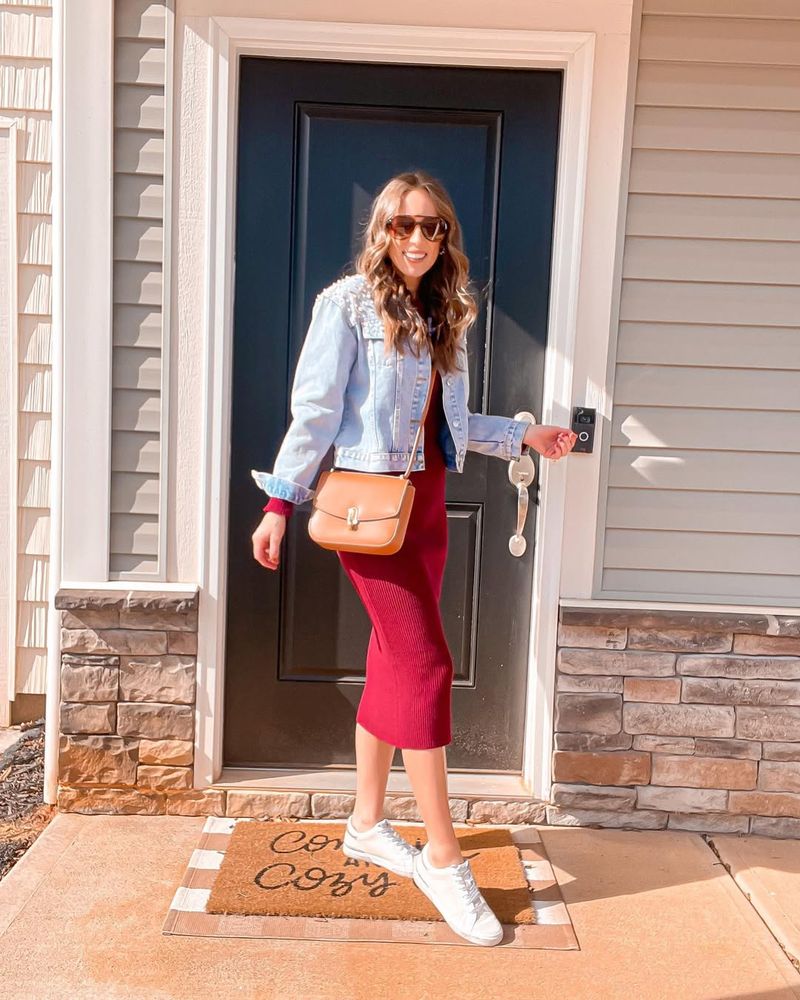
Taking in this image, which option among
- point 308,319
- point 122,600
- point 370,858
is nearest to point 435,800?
point 370,858

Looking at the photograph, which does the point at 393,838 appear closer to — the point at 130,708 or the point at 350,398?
the point at 130,708

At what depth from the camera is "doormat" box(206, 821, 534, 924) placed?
2.19 m

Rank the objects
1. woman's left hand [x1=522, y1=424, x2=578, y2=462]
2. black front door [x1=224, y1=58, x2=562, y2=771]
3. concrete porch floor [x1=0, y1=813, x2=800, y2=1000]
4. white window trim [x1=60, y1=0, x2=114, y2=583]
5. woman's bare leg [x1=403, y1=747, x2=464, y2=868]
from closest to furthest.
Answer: concrete porch floor [x1=0, y1=813, x2=800, y2=1000] → woman's bare leg [x1=403, y1=747, x2=464, y2=868] → woman's left hand [x1=522, y1=424, x2=578, y2=462] → white window trim [x1=60, y1=0, x2=114, y2=583] → black front door [x1=224, y1=58, x2=562, y2=771]

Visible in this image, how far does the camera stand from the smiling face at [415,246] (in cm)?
204

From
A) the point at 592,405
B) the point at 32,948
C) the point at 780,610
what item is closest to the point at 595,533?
the point at 592,405

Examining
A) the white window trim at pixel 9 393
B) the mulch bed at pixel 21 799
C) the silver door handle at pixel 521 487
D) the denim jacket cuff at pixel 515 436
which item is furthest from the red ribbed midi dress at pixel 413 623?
the white window trim at pixel 9 393

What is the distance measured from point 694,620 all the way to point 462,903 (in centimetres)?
102

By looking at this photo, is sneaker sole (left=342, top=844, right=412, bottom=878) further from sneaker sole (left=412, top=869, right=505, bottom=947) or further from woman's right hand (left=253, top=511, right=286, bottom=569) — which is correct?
woman's right hand (left=253, top=511, right=286, bottom=569)

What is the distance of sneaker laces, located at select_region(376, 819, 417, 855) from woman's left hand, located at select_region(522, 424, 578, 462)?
1.02 metres

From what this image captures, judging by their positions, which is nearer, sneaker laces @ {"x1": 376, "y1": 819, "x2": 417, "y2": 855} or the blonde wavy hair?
the blonde wavy hair

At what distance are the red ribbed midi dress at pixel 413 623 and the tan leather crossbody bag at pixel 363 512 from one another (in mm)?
91

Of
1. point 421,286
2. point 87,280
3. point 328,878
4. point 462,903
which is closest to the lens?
point 462,903

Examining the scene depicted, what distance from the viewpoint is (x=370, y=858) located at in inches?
93.0

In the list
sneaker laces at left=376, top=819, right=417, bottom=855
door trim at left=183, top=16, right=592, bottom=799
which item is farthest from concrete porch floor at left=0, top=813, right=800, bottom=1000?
door trim at left=183, top=16, right=592, bottom=799
